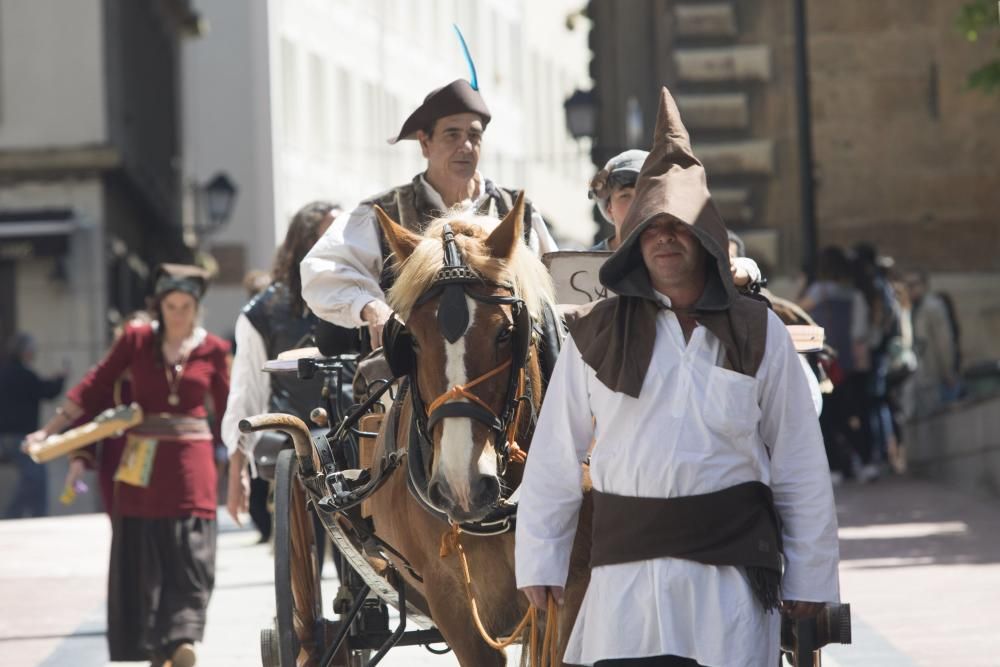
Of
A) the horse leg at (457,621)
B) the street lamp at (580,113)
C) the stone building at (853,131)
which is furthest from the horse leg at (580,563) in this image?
the street lamp at (580,113)

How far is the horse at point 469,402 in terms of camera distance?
6418mm

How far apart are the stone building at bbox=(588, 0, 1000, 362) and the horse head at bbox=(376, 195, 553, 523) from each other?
48.7 ft

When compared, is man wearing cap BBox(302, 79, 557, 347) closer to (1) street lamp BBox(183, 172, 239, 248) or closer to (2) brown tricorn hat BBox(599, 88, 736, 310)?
(2) brown tricorn hat BBox(599, 88, 736, 310)

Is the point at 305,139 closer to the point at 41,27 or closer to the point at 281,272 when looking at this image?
the point at 41,27

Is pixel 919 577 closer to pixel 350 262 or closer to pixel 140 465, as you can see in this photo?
pixel 140 465

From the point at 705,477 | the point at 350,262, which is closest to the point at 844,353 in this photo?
the point at 350,262

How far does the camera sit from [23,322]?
29.0 meters

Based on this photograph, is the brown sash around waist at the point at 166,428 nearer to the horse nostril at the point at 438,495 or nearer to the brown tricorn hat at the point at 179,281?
the brown tricorn hat at the point at 179,281

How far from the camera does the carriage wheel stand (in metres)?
7.72

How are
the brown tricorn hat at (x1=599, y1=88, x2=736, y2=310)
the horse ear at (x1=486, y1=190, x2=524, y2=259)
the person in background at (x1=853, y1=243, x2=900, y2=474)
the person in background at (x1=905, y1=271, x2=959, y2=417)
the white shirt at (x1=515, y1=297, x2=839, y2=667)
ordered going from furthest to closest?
the person in background at (x1=905, y1=271, x2=959, y2=417) → the person in background at (x1=853, y1=243, x2=900, y2=474) → the horse ear at (x1=486, y1=190, x2=524, y2=259) → the brown tricorn hat at (x1=599, y1=88, x2=736, y2=310) → the white shirt at (x1=515, y1=297, x2=839, y2=667)

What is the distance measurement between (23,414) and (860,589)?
12.2m

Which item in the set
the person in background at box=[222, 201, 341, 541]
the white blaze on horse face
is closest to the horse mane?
the white blaze on horse face

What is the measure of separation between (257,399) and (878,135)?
12.5 m

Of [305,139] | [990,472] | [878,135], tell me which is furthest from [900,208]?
[305,139]
